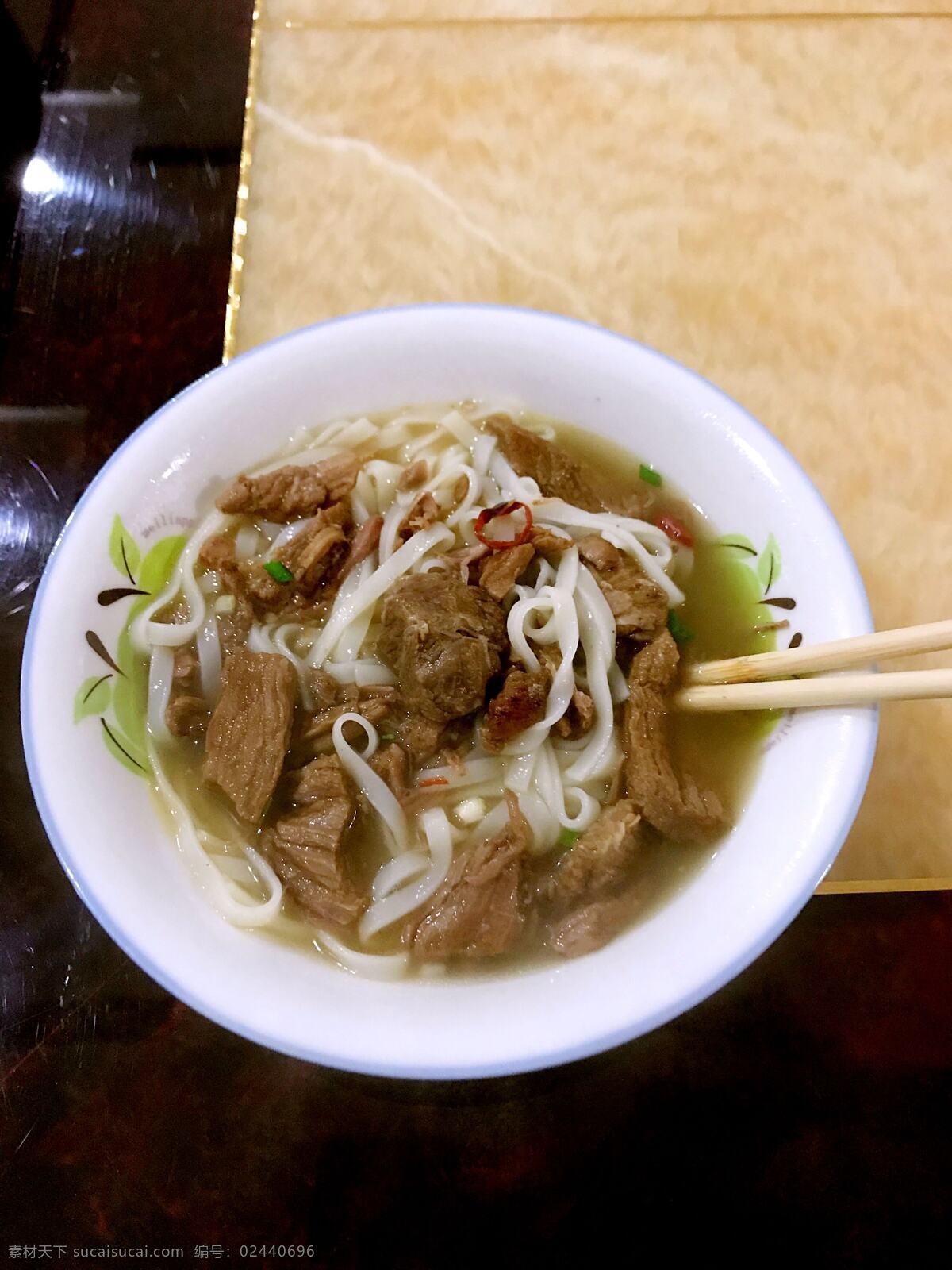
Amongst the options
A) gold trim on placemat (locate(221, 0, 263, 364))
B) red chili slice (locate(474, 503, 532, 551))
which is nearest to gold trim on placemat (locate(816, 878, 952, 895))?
red chili slice (locate(474, 503, 532, 551))

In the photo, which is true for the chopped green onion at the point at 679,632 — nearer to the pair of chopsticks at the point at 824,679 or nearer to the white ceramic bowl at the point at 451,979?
the pair of chopsticks at the point at 824,679

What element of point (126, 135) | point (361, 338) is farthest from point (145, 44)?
point (361, 338)

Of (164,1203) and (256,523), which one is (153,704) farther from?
(164,1203)

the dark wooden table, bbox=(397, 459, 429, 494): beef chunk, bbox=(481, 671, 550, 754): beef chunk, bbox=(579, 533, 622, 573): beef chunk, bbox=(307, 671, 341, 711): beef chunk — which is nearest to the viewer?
the dark wooden table

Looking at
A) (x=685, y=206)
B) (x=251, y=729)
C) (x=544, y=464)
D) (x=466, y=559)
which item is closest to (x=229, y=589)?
(x=251, y=729)

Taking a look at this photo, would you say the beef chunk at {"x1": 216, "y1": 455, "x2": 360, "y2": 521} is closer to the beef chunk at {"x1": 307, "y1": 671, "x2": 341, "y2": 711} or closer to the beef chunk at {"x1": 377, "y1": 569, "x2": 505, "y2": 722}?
the beef chunk at {"x1": 377, "y1": 569, "x2": 505, "y2": 722}

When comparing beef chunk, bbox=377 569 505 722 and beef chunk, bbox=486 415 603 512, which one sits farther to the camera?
beef chunk, bbox=486 415 603 512
